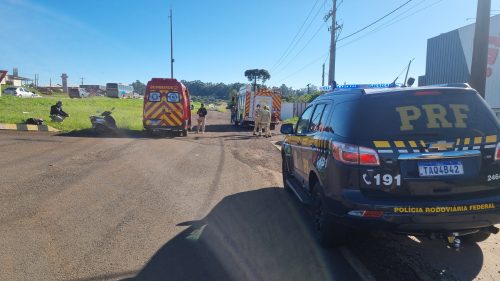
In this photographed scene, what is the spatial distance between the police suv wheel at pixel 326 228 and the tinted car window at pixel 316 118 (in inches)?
39.3

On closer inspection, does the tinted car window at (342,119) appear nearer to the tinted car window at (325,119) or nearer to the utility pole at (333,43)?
the tinted car window at (325,119)

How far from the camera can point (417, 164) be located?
4.09 m

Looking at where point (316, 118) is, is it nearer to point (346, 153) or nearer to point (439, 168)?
point (346, 153)

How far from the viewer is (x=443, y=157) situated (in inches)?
161

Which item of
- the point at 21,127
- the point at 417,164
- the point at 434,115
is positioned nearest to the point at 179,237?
the point at 417,164

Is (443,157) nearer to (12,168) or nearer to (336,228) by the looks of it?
(336,228)

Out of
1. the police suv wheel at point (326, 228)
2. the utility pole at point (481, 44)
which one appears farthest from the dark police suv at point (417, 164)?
the utility pole at point (481, 44)

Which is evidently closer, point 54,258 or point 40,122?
point 54,258

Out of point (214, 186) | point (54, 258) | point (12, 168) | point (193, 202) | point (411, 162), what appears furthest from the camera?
point (12, 168)

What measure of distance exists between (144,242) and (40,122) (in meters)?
16.9

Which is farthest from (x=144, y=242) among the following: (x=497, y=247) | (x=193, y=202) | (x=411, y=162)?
(x=497, y=247)

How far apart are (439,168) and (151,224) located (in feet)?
12.3

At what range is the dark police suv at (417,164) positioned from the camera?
13.3ft

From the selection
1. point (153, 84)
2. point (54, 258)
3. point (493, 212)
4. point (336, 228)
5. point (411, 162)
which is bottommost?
point (54, 258)
